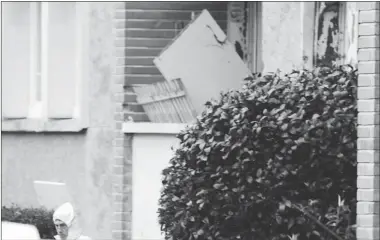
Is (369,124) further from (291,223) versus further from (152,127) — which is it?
(152,127)

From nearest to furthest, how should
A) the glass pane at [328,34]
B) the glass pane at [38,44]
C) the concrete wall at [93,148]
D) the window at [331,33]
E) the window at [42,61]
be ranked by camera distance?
the window at [331,33]
the glass pane at [328,34]
the concrete wall at [93,148]
the window at [42,61]
the glass pane at [38,44]

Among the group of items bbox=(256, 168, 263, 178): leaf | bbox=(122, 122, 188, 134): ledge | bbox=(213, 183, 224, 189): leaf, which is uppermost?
bbox=(122, 122, 188, 134): ledge

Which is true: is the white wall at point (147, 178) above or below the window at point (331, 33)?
below

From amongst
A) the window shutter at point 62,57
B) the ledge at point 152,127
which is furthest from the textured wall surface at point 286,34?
the window shutter at point 62,57

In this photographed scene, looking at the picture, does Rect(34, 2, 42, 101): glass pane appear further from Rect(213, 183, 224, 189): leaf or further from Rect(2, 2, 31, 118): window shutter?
Rect(213, 183, 224, 189): leaf

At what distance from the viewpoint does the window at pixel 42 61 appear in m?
17.2

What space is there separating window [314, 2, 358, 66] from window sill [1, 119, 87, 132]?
416 centimetres

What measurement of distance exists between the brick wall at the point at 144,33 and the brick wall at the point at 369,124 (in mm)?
7024

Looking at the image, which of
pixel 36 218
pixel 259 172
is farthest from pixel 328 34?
pixel 36 218

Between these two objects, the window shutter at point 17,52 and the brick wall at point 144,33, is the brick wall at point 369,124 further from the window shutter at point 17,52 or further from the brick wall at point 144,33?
the window shutter at point 17,52

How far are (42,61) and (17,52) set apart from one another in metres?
0.72

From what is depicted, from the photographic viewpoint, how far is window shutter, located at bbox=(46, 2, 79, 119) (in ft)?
56.7

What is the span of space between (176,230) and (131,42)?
18.2 ft

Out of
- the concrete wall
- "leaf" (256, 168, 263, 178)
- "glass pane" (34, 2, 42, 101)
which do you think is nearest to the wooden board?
the concrete wall
